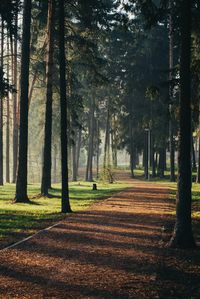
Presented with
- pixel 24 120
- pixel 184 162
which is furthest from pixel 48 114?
pixel 184 162

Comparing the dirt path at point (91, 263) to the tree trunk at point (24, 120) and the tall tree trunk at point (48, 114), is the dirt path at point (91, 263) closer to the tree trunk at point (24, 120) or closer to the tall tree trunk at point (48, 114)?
the tree trunk at point (24, 120)

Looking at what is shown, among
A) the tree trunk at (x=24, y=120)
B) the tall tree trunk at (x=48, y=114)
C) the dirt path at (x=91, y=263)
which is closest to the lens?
the dirt path at (x=91, y=263)

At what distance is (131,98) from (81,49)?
2751 centimetres

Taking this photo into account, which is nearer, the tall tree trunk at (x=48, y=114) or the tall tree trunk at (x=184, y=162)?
the tall tree trunk at (x=184, y=162)

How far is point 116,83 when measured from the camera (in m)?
54.2

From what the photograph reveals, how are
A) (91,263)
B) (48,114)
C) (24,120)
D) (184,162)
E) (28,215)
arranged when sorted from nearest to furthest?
(91,263), (184,162), (28,215), (24,120), (48,114)

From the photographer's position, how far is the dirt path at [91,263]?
731 centimetres

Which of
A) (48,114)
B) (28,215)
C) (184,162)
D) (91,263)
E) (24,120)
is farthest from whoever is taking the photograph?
(48,114)

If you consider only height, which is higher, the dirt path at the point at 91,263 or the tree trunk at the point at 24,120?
the tree trunk at the point at 24,120

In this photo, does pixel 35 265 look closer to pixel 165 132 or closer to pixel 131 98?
pixel 165 132

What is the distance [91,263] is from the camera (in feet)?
30.3

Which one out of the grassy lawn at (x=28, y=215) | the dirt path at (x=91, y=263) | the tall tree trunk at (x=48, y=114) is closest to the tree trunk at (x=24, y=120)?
the grassy lawn at (x=28, y=215)

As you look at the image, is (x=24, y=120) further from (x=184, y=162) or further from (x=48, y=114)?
(x=184, y=162)

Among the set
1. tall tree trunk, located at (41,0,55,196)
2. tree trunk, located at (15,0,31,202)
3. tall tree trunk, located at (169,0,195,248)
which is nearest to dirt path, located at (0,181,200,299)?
tall tree trunk, located at (169,0,195,248)
